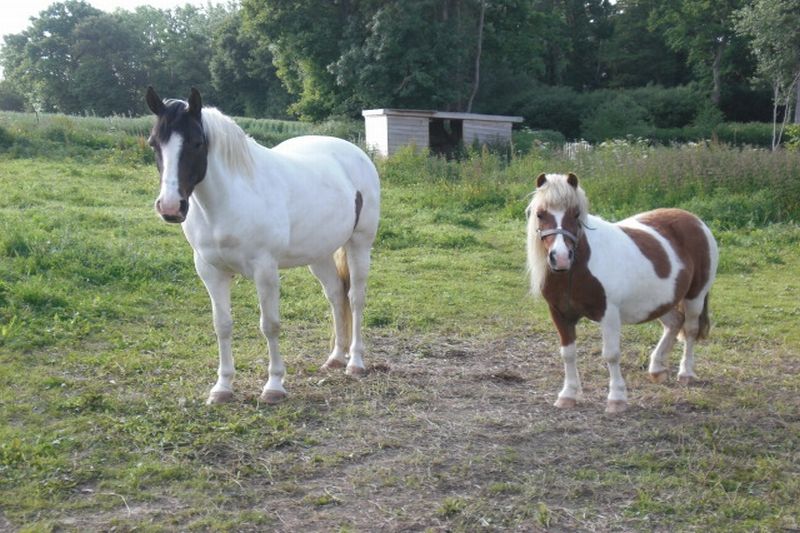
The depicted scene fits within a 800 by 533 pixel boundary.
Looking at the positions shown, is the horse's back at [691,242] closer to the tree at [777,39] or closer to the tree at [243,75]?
the tree at [777,39]

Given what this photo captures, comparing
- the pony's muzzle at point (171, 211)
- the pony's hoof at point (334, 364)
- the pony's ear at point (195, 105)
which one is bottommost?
the pony's hoof at point (334, 364)

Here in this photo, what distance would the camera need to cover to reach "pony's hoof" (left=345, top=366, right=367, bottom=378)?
5.76 m

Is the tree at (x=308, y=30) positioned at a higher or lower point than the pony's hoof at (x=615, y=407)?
higher

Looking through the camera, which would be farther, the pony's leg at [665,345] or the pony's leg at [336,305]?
the pony's leg at [336,305]

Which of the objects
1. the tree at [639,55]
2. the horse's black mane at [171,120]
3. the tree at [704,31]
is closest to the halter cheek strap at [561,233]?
the horse's black mane at [171,120]

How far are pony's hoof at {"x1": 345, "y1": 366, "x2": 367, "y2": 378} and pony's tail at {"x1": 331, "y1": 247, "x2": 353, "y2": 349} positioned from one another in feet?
1.11

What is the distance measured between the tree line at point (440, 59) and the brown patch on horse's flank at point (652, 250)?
27.0 meters

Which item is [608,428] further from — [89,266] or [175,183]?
[89,266]

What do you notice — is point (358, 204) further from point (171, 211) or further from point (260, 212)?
point (171, 211)

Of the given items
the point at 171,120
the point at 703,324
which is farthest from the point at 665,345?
the point at 171,120

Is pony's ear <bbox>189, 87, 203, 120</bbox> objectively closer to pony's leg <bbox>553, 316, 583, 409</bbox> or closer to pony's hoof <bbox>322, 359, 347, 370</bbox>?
pony's hoof <bbox>322, 359, 347, 370</bbox>

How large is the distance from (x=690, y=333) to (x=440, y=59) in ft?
103

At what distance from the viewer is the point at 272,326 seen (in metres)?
5.16

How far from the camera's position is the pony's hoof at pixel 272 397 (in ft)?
16.7
